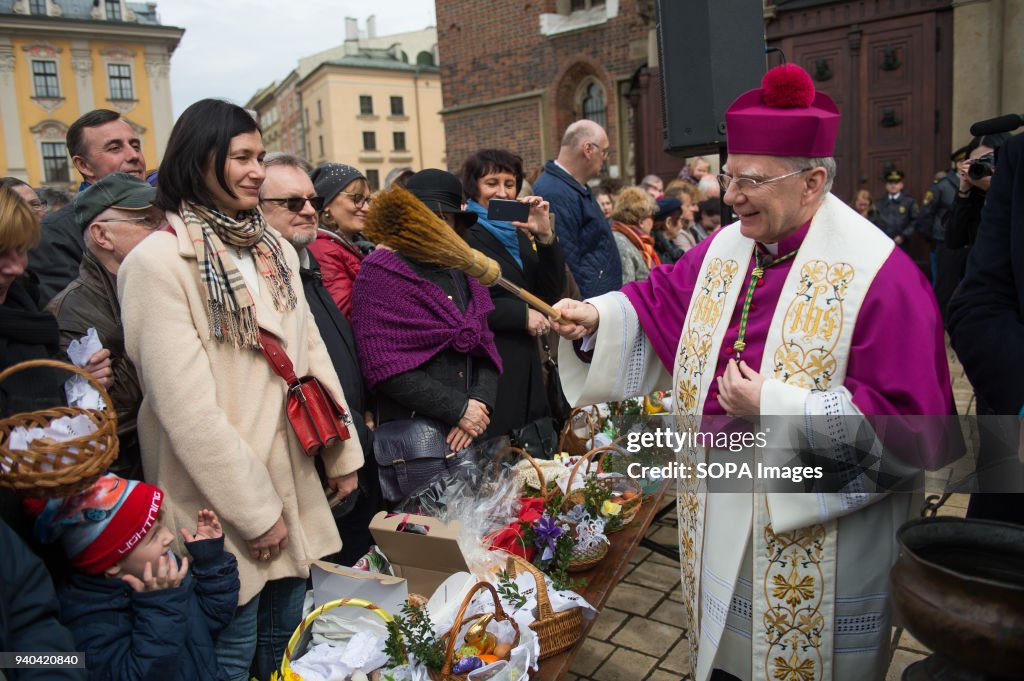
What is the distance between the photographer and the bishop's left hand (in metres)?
1.96

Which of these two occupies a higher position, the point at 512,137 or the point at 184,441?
the point at 512,137

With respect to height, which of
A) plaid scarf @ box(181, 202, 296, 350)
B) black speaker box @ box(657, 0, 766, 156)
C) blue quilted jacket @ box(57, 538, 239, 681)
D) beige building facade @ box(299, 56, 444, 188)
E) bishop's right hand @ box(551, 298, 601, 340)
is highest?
beige building facade @ box(299, 56, 444, 188)

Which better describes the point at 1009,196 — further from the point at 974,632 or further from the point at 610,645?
the point at 610,645

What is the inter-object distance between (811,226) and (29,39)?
42454mm

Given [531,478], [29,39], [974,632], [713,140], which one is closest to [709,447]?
[974,632]

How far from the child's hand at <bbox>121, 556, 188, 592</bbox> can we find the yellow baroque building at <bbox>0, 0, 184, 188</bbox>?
38.0m

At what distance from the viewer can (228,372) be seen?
221cm

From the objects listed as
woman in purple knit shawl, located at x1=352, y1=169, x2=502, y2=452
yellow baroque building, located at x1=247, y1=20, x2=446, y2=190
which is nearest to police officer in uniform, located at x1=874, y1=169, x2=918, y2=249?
woman in purple knit shawl, located at x1=352, y1=169, x2=502, y2=452

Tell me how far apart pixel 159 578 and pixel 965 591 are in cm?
178

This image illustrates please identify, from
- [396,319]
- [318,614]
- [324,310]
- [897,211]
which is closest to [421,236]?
[396,319]

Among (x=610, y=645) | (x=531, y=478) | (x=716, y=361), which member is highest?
(x=716, y=361)

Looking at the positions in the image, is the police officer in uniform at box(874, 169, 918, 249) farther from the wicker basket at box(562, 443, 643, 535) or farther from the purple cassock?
the purple cassock

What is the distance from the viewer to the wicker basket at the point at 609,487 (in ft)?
10.1

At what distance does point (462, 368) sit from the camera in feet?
10.9
